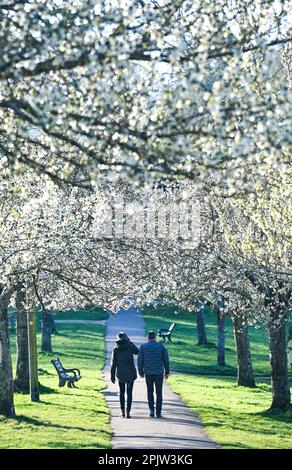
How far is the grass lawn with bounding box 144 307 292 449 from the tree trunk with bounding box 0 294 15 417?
3482 millimetres

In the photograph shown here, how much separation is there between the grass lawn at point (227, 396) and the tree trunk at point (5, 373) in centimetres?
348

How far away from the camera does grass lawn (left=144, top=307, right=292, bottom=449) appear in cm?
1884

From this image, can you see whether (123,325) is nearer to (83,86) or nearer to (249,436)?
(249,436)

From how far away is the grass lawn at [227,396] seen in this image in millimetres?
18844

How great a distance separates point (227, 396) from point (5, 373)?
9.33 m

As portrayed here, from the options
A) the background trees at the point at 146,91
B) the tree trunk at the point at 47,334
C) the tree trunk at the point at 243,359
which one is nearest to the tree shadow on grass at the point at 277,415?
the tree trunk at the point at 243,359

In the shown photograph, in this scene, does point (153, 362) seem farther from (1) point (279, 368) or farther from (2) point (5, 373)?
(1) point (279, 368)

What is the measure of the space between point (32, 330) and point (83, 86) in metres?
16.9

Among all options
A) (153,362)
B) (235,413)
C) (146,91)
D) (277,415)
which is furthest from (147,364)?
(146,91)

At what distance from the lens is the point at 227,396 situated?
29250 mm

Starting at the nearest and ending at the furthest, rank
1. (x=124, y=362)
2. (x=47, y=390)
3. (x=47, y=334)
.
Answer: (x=124, y=362) → (x=47, y=390) → (x=47, y=334)

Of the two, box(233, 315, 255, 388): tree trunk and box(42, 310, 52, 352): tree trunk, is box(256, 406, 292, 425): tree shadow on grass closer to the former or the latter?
box(233, 315, 255, 388): tree trunk

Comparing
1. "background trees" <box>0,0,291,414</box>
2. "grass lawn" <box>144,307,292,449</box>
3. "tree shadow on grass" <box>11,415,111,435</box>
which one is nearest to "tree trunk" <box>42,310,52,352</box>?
"grass lawn" <box>144,307,292,449</box>
